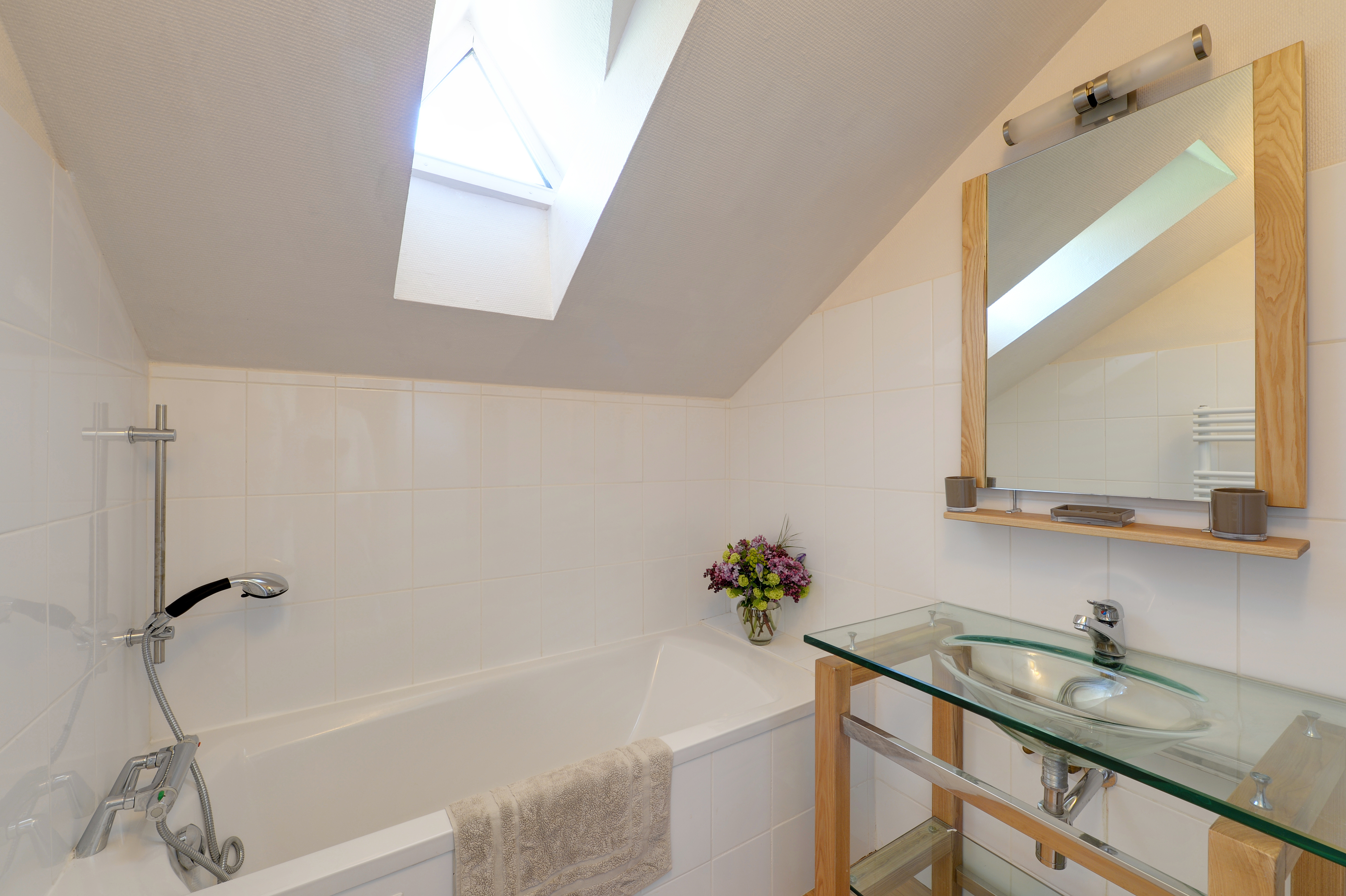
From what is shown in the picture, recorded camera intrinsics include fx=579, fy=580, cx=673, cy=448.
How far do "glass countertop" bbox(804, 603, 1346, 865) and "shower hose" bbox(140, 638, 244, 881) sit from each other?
49.0 inches

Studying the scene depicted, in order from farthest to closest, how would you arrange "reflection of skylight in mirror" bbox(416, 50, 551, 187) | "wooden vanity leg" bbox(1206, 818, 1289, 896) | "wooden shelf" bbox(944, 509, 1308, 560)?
"reflection of skylight in mirror" bbox(416, 50, 551, 187)
"wooden shelf" bbox(944, 509, 1308, 560)
"wooden vanity leg" bbox(1206, 818, 1289, 896)

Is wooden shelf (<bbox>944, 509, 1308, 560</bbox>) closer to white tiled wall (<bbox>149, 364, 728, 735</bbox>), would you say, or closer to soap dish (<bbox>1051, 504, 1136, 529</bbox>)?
soap dish (<bbox>1051, 504, 1136, 529</bbox>)

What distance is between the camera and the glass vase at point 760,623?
6.73ft

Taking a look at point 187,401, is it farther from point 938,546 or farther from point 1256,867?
point 1256,867

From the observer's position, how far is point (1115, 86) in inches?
47.6

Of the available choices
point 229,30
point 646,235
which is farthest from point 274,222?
point 646,235

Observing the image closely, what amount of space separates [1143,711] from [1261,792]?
0.37 meters

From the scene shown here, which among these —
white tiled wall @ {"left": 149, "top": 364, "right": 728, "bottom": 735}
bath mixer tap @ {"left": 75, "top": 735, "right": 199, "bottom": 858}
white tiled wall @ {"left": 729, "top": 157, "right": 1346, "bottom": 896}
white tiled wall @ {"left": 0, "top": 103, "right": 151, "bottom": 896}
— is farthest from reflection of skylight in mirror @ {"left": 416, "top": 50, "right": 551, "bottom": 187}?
bath mixer tap @ {"left": 75, "top": 735, "right": 199, "bottom": 858}

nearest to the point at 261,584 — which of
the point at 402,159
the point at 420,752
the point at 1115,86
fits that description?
the point at 420,752

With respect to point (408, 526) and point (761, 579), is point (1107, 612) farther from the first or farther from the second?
point (408, 526)

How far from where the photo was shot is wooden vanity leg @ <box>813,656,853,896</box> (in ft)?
4.11

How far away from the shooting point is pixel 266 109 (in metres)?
1.04

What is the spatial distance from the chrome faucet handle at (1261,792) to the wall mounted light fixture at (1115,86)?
1.21m

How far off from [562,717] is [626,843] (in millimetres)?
685
